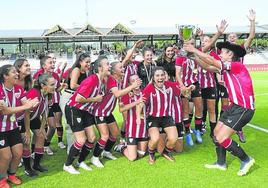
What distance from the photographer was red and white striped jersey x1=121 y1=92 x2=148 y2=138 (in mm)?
6555

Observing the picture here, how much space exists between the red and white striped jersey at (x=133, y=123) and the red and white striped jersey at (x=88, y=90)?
32.6 inches

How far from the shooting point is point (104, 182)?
521cm

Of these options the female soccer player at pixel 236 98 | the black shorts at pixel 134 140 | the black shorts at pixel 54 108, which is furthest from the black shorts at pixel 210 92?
the black shorts at pixel 54 108

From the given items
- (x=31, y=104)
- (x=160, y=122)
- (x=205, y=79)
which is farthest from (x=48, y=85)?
(x=205, y=79)

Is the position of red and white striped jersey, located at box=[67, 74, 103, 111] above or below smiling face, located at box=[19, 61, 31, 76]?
below

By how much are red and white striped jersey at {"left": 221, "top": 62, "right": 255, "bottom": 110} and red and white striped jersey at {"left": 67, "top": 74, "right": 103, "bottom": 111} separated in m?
2.07

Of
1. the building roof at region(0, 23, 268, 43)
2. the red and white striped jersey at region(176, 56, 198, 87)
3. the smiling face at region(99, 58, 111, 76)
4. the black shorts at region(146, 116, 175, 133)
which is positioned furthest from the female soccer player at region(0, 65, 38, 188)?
the building roof at region(0, 23, 268, 43)

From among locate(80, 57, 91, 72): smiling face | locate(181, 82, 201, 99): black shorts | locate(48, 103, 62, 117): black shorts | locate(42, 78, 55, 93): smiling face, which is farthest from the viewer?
locate(181, 82, 201, 99): black shorts

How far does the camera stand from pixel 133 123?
659cm

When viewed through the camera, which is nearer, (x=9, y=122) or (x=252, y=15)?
(x=9, y=122)

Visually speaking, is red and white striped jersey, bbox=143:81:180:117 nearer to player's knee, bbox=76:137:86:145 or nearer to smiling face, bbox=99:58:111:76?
smiling face, bbox=99:58:111:76

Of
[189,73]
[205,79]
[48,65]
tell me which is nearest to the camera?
[48,65]

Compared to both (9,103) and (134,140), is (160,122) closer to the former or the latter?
(134,140)

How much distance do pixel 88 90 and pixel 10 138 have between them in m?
1.41
